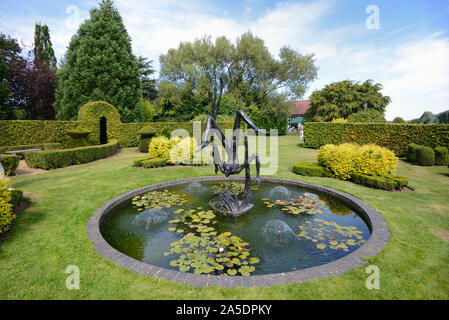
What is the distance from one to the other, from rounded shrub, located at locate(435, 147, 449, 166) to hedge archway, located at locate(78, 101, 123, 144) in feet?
82.4

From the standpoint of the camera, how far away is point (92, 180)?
10.1 meters

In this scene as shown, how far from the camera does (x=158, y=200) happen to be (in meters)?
7.88

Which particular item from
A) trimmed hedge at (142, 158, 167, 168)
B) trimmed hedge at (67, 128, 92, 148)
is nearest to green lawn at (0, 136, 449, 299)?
trimmed hedge at (142, 158, 167, 168)

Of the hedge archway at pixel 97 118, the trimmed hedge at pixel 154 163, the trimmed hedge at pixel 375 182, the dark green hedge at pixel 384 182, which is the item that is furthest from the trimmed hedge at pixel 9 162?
the dark green hedge at pixel 384 182

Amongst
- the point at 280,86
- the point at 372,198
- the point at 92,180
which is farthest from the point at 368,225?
the point at 280,86

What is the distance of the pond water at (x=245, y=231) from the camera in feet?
14.8

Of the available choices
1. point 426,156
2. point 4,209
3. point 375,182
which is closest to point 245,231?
point 4,209

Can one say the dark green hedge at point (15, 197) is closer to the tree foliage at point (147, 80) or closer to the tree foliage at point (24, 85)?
the tree foliage at point (24, 85)

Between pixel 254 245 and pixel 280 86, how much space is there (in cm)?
3569

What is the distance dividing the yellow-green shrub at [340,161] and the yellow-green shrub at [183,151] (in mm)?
7597

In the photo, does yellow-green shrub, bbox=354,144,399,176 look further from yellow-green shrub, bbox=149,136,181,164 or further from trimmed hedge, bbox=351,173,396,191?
yellow-green shrub, bbox=149,136,181,164

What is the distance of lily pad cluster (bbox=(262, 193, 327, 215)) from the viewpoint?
6.98 meters
